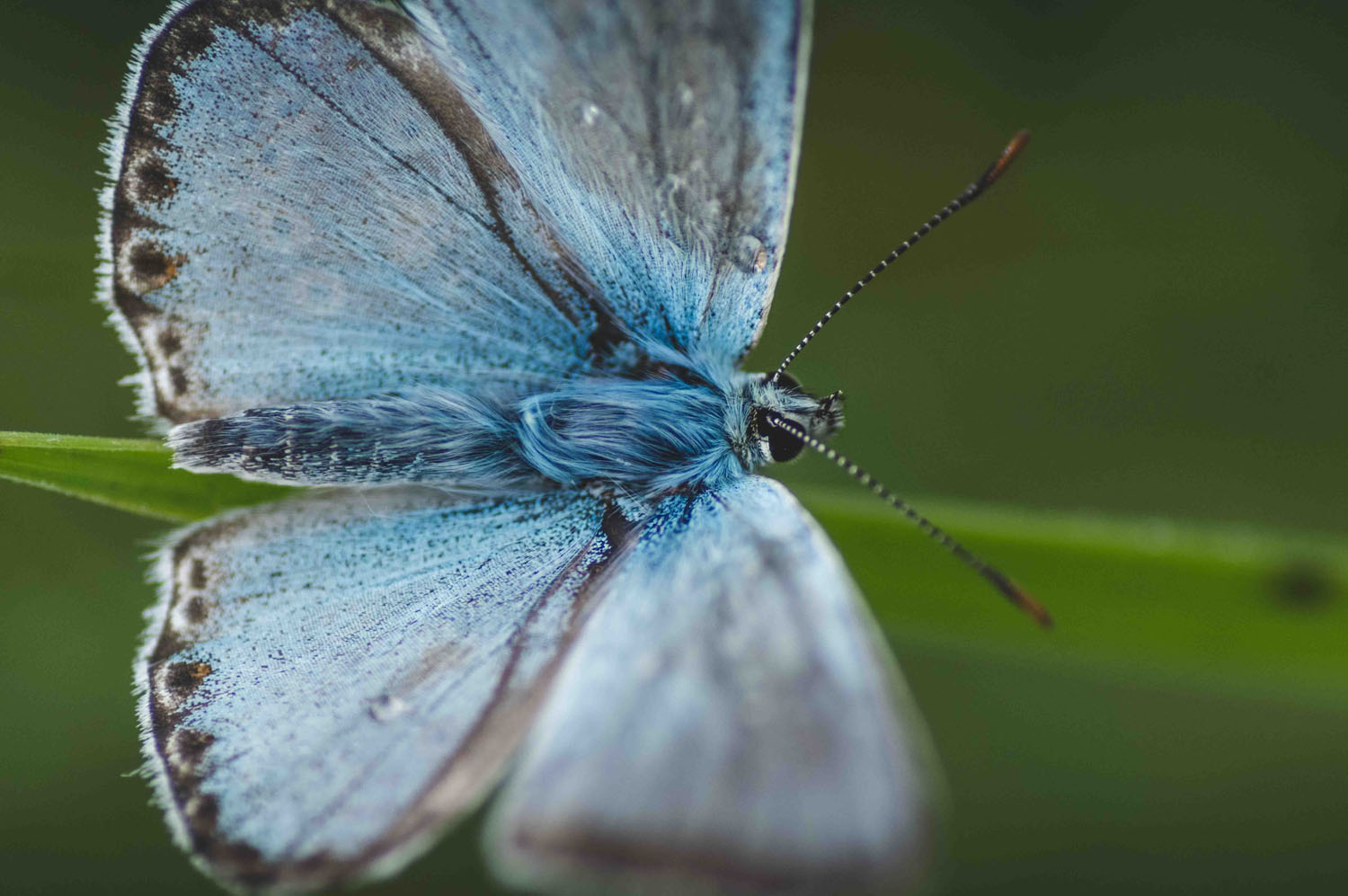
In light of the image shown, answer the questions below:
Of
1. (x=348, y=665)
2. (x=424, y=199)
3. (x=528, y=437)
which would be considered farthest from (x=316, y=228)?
(x=348, y=665)

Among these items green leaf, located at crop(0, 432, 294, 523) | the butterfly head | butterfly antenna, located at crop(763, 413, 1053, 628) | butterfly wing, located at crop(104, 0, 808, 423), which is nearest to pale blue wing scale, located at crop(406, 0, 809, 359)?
butterfly wing, located at crop(104, 0, 808, 423)

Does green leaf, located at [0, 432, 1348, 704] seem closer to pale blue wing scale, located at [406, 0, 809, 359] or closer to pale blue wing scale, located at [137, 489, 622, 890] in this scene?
pale blue wing scale, located at [137, 489, 622, 890]

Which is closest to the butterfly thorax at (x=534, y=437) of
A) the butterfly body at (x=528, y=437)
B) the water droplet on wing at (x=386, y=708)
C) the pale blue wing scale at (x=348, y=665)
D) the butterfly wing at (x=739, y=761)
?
the butterfly body at (x=528, y=437)

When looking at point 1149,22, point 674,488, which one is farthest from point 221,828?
point 1149,22

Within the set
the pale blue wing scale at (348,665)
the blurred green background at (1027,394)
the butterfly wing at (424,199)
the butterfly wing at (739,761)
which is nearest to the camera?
the butterfly wing at (739,761)

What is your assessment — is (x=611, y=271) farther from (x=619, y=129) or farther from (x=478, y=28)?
(x=478, y=28)

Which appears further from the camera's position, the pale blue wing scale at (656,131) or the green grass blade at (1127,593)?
the green grass blade at (1127,593)

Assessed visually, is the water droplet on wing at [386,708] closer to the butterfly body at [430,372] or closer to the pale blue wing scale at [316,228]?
the butterfly body at [430,372]
